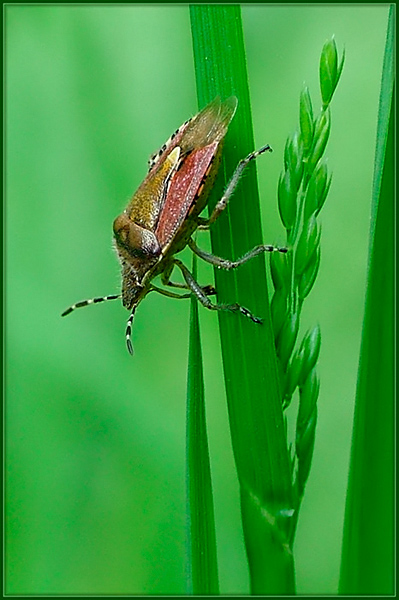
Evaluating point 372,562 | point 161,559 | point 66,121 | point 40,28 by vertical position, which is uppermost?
point 40,28

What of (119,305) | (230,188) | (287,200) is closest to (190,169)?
(230,188)

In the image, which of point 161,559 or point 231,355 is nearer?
point 231,355

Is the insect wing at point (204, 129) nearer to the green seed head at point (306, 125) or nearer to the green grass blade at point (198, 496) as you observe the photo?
the green seed head at point (306, 125)

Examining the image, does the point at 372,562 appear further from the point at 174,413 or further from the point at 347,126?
the point at 347,126

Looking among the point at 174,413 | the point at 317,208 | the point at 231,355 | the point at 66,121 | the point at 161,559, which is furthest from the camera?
the point at 66,121

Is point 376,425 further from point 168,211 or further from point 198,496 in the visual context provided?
point 168,211

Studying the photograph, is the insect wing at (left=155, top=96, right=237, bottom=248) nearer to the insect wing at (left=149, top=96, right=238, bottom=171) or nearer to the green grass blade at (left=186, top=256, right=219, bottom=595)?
the insect wing at (left=149, top=96, right=238, bottom=171)

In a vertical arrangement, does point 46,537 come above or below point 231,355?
below

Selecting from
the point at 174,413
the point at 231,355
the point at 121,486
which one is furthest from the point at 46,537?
the point at 231,355
